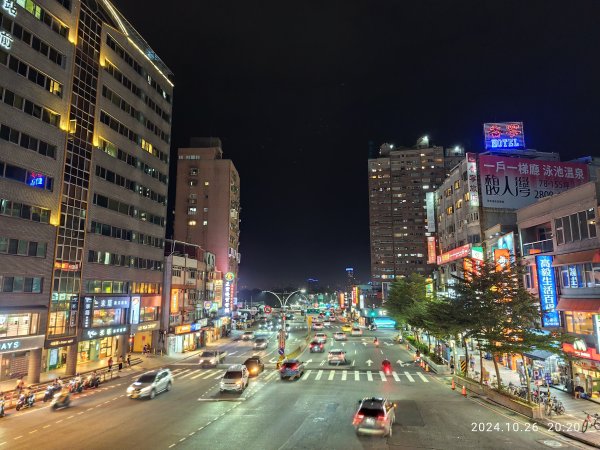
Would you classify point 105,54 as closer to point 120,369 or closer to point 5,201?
point 5,201

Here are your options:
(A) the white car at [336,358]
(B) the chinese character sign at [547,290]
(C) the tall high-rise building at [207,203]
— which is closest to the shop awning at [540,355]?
(B) the chinese character sign at [547,290]

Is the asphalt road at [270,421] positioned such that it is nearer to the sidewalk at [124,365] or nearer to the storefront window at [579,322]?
the sidewalk at [124,365]

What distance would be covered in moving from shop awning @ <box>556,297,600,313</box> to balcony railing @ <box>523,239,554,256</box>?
5206mm

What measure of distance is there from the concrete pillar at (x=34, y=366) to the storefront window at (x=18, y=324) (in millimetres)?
1812

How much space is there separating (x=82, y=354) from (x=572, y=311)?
1920 inches

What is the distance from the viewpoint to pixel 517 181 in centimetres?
5566

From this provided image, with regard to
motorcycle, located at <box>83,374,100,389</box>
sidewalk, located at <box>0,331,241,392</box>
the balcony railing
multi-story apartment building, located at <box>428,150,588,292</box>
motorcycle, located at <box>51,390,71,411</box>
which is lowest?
sidewalk, located at <box>0,331,241,392</box>

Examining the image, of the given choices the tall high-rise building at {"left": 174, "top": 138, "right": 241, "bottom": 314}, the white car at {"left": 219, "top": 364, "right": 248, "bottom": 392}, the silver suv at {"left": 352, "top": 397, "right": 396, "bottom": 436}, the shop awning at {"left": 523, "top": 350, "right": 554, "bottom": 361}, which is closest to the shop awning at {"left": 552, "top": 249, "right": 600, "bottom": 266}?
the shop awning at {"left": 523, "top": 350, "right": 554, "bottom": 361}

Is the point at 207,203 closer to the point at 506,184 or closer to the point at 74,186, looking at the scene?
the point at 74,186

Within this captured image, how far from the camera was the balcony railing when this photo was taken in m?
36.3

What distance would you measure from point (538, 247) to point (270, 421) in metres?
30.7

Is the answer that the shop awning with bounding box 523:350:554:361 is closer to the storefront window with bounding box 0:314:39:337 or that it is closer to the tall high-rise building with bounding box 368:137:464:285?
the storefront window with bounding box 0:314:39:337

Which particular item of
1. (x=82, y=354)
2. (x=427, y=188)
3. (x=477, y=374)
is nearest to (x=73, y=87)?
(x=82, y=354)

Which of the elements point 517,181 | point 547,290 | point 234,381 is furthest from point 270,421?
point 517,181
